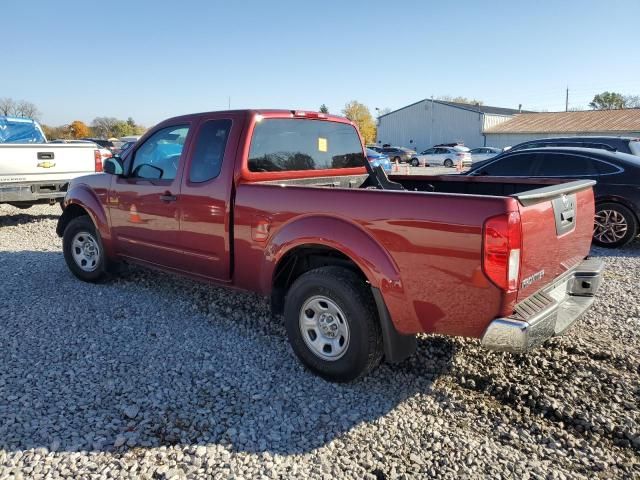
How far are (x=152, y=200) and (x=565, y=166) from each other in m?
6.77

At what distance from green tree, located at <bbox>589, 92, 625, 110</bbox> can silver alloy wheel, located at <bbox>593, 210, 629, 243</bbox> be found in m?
88.9

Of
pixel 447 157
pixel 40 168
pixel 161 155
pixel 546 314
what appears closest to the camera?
pixel 546 314

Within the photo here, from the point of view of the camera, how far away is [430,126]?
5594 centimetres

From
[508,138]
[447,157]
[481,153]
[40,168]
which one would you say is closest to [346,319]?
[40,168]

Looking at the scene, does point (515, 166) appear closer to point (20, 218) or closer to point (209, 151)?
point (209, 151)

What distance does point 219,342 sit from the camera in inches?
161

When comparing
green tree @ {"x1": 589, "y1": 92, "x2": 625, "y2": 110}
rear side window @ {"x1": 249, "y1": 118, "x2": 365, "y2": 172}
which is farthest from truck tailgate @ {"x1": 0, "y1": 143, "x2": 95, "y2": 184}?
green tree @ {"x1": 589, "y1": 92, "x2": 625, "y2": 110}

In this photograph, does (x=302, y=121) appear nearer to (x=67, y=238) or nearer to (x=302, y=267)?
(x=302, y=267)

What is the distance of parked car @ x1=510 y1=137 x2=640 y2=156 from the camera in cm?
1008

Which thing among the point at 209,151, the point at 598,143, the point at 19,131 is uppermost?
the point at 19,131

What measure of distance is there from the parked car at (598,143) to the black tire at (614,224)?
9.49 ft

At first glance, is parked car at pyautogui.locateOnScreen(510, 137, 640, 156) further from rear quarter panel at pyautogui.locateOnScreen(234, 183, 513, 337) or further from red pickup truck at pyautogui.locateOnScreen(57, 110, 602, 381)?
rear quarter panel at pyautogui.locateOnScreen(234, 183, 513, 337)

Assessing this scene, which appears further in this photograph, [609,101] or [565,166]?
[609,101]

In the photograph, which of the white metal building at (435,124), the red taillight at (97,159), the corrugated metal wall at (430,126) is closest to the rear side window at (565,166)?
Result: the red taillight at (97,159)
